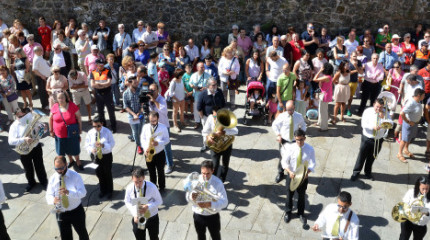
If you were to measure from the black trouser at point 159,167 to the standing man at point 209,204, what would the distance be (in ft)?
5.40

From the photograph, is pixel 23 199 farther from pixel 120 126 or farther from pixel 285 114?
pixel 285 114

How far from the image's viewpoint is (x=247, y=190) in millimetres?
7574

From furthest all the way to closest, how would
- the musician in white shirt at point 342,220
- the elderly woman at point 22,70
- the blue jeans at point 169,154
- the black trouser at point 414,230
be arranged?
1. the elderly woman at point 22,70
2. the blue jeans at point 169,154
3. the black trouser at point 414,230
4. the musician in white shirt at point 342,220

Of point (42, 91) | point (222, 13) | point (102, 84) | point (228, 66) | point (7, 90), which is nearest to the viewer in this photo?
point (102, 84)

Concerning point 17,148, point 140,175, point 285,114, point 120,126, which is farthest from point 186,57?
point 140,175

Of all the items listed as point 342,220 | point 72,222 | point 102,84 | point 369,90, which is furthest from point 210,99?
point 369,90

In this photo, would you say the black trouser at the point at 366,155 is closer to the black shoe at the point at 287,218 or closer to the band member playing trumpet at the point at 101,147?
the black shoe at the point at 287,218

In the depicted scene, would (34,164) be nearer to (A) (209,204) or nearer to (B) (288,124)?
A: (A) (209,204)

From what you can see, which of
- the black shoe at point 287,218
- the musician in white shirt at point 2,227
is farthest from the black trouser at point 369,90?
the musician in white shirt at point 2,227

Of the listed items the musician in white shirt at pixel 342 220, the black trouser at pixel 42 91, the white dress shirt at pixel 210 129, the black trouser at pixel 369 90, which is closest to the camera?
the musician in white shirt at pixel 342 220

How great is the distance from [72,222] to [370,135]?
4.95 m

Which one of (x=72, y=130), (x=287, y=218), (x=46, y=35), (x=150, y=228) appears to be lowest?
(x=287, y=218)

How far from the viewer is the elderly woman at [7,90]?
9.60 metres

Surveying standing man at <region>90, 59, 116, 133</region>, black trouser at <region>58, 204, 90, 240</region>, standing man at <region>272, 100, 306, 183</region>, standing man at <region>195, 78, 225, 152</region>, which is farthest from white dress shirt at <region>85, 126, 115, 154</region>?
standing man at <region>272, 100, 306, 183</region>
